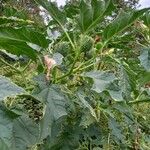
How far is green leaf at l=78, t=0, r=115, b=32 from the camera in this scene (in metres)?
1.19

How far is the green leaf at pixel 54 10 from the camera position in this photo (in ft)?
4.09

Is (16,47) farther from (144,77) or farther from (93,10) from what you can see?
(144,77)

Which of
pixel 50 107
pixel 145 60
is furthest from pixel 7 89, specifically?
pixel 145 60

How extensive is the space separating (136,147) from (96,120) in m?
0.20

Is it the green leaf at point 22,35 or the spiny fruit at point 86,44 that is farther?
the spiny fruit at point 86,44

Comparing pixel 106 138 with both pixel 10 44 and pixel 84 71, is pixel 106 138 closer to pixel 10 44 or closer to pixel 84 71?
pixel 84 71

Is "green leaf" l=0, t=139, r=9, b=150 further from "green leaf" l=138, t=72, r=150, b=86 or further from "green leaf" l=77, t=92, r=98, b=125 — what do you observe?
"green leaf" l=138, t=72, r=150, b=86

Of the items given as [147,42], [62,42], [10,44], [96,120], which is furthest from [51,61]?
[147,42]

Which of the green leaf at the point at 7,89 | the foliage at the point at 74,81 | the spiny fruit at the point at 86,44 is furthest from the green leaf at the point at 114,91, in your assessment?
the green leaf at the point at 7,89

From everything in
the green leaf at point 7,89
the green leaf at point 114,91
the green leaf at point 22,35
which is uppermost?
the green leaf at point 22,35

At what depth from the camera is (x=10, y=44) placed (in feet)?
3.86

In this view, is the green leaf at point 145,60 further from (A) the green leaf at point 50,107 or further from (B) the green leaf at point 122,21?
(A) the green leaf at point 50,107

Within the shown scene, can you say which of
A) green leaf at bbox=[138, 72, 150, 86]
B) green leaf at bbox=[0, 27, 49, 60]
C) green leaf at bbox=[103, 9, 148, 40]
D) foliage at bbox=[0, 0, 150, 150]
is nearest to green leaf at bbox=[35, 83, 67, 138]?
foliage at bbox=[0, 0, 150, 150]

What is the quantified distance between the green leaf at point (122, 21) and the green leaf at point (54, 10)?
0.38 ft
